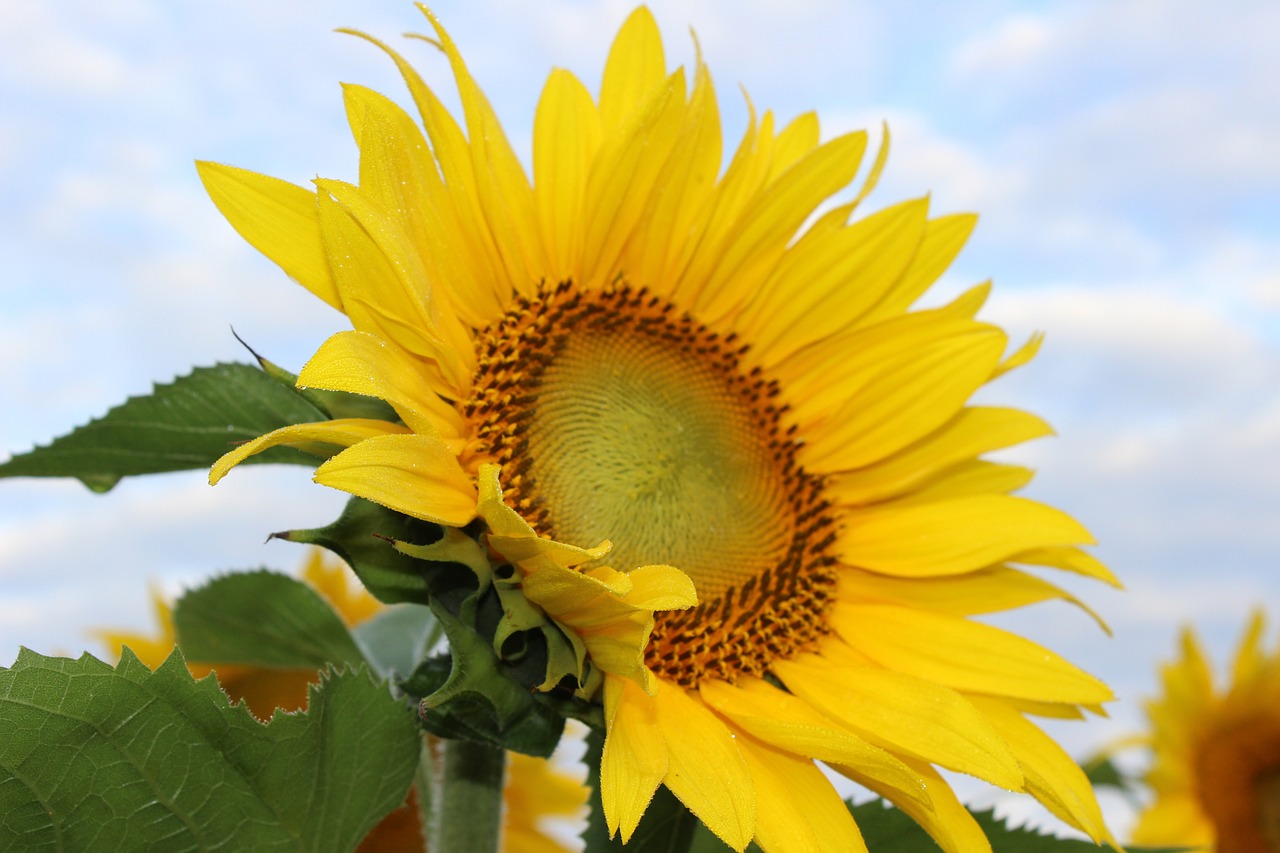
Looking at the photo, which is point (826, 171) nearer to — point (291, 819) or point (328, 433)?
point (328, 433)

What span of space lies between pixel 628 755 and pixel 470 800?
38 centimetres

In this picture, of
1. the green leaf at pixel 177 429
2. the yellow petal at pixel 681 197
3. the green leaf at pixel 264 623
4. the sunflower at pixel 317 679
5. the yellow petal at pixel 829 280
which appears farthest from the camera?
the sunflower at pixel 317 679

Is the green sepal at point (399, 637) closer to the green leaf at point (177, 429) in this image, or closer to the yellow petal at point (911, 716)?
the green leaf at point (177, 429)

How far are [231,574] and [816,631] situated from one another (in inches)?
32.9

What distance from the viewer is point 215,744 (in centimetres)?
125

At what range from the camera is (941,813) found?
4.58ft

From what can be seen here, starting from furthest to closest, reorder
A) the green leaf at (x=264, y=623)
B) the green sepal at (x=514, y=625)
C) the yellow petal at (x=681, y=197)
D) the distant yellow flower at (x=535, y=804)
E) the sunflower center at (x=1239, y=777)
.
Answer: the sunflower center at (x=1239, y=777), the distant yellow flower at (x=535, y=804), the green leaf at (x=264, y=623), the yellow petal at (x=681, y=197), the green sepal at (x=514, y=625)

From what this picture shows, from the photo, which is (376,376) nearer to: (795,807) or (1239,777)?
(795,807)

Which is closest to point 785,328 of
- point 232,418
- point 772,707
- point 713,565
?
point 713,565

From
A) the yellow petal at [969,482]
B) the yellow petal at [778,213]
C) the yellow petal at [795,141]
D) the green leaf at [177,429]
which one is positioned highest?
the yellow petal at [795,141]

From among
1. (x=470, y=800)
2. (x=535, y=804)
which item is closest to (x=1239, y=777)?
(x=535, y=804)

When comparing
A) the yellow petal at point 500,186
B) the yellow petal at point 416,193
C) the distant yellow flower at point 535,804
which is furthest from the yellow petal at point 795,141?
the distant yellow flower at point 535,804

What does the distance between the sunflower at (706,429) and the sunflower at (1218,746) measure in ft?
8.82

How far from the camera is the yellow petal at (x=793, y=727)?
1.26 meters
